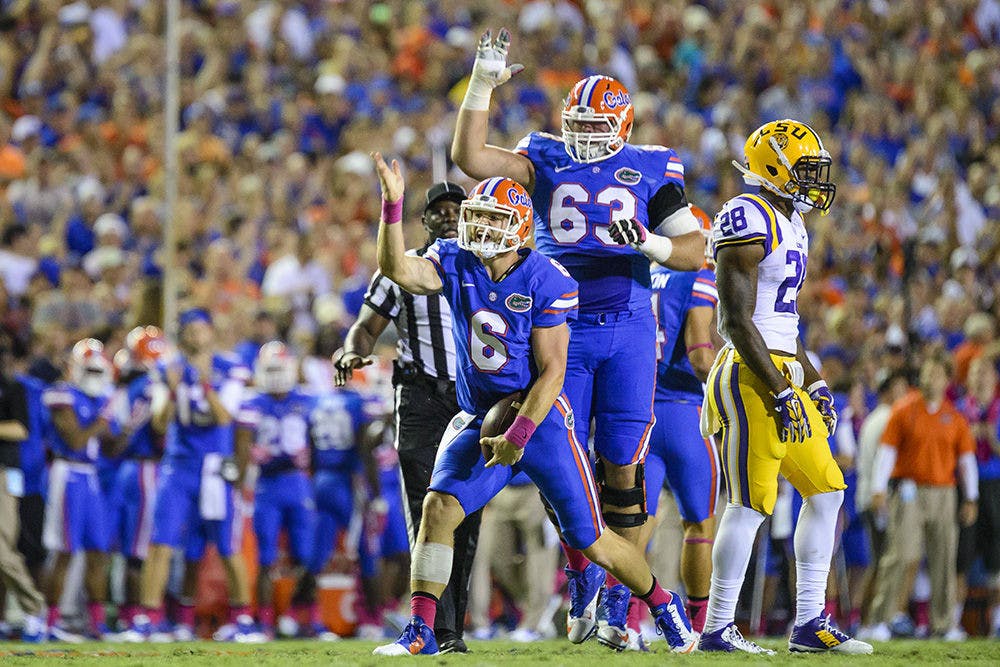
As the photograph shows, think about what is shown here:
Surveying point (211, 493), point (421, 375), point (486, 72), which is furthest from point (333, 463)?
point (486, 72)

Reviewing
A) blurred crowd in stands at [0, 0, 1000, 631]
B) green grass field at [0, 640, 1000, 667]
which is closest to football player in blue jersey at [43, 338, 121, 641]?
blurred crowd in stands at [0, 0, 1000, 631]

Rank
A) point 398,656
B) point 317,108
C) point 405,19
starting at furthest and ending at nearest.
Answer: point 405,19 < point 317,108 < point 398,656

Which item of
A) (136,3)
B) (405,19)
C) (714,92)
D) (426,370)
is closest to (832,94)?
(714,92)

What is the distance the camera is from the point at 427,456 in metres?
7.46

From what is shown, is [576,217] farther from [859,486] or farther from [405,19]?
[405,19]

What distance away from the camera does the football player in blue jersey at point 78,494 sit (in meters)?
10.6

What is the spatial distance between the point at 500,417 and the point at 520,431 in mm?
184

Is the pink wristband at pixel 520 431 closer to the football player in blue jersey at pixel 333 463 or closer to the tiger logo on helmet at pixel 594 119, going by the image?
the tiger logo on helmet at pixel 594 119

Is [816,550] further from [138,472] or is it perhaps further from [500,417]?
[138,472]

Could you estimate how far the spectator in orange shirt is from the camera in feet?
36.8

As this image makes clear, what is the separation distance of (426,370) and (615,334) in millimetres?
1095

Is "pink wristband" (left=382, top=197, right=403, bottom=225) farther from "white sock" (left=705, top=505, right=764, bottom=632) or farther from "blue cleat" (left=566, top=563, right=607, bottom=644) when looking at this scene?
"blue cleat" (left=566, top=563, right=607, bottom=644)

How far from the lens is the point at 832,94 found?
16.5 meters


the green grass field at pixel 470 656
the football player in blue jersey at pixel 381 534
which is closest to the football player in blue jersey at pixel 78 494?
the football player in blue jersey at pixel 381 534
